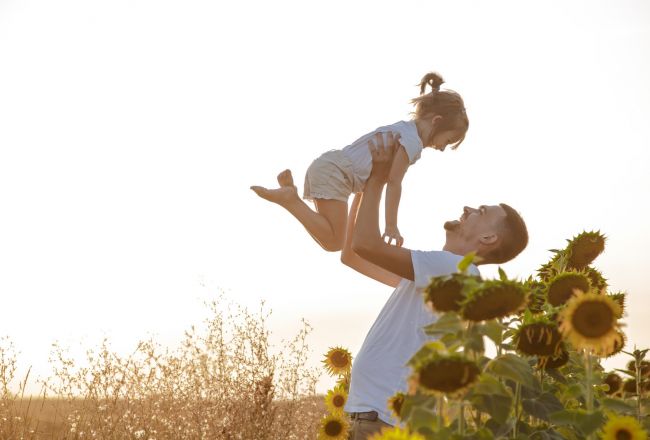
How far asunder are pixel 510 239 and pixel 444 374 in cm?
200

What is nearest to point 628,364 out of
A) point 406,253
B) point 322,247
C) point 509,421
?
point 406,253

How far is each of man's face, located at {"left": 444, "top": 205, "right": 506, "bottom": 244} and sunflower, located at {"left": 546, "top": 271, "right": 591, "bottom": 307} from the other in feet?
2.84

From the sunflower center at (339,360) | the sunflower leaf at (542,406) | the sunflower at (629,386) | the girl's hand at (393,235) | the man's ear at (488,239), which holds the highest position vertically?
the girl's hand at (393,235)

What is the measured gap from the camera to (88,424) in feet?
18.0

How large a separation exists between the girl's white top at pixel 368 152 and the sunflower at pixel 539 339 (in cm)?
339

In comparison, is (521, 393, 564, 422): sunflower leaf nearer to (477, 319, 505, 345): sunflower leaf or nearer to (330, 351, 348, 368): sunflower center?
(477, 319, 505, 345): sunflower leaf

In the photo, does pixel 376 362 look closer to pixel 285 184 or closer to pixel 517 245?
pixel 517 245

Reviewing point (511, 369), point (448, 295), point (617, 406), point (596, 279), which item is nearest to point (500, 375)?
point (511, 369)

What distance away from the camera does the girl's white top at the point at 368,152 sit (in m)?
5.22

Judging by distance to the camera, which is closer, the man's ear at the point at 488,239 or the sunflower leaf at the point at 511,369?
the sunflower leaf at the point at 511,369

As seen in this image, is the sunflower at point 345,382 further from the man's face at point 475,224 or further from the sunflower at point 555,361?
the sunflower at point 555,361

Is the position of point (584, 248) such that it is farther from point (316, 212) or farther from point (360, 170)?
point (360, 170)

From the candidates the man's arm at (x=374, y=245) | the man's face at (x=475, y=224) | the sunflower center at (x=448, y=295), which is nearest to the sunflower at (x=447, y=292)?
the sunflower center at (x=448, y=295)

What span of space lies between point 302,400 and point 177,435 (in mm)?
1122
